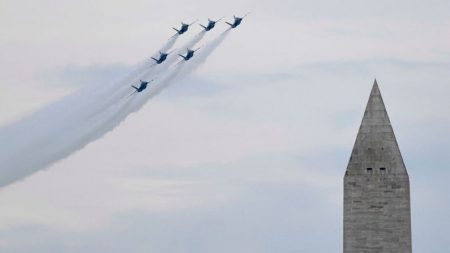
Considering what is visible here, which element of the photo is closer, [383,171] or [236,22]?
[383,171]

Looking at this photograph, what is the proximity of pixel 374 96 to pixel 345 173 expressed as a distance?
4.58m

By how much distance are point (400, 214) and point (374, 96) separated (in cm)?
648

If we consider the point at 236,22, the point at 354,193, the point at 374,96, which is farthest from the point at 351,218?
the point at 236,22

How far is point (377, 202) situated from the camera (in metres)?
72.7

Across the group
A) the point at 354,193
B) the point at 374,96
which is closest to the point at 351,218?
the point at 354,193

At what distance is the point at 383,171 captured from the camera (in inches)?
2867

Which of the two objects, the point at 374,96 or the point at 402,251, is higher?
the point at 374,96

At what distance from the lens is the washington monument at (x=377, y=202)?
72562mm

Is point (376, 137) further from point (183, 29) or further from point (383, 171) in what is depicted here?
point (183, 29)

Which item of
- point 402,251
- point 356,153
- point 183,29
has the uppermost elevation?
point 183,29

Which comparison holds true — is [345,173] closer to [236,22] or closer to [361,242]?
[361,242]

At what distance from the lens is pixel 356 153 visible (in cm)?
7331

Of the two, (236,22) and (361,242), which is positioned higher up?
(236,22)

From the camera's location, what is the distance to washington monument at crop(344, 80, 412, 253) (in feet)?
238
